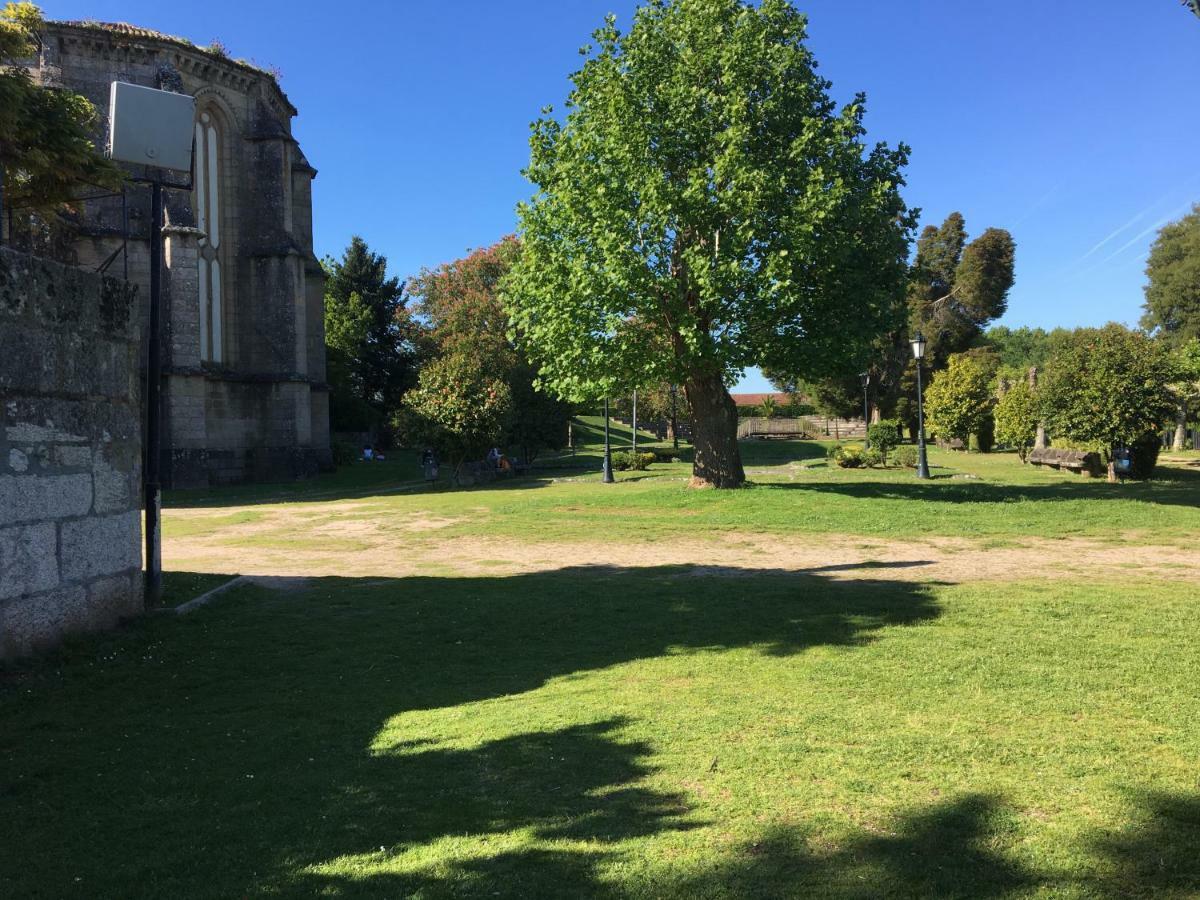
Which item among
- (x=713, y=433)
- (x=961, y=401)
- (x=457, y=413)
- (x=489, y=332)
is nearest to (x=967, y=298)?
(x=961, y=401)

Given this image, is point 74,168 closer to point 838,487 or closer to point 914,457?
point 838,487

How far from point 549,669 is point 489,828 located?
258 centimetres

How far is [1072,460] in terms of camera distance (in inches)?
969

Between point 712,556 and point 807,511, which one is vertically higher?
point 807,511

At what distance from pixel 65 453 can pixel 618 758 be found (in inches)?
182

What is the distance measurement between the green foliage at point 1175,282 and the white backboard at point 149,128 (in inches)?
2547

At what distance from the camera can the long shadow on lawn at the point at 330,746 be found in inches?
120

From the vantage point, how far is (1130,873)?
9.03 ft

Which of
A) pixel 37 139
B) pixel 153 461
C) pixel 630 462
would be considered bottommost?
pixel 630 462

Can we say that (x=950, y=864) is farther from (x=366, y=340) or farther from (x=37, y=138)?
(x=366, y=340)

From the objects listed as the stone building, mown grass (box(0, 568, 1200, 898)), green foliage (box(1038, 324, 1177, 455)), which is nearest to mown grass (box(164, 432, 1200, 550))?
green foliage (box(1038, 324, 1177, 455))

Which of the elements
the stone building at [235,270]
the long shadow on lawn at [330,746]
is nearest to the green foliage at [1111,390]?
the long shadow on lawn at [330,746]

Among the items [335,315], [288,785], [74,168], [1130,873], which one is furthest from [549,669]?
[335,315]

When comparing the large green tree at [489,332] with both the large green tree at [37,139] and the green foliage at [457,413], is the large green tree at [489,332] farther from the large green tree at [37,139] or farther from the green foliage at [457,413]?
the large green tree at [37,139]
